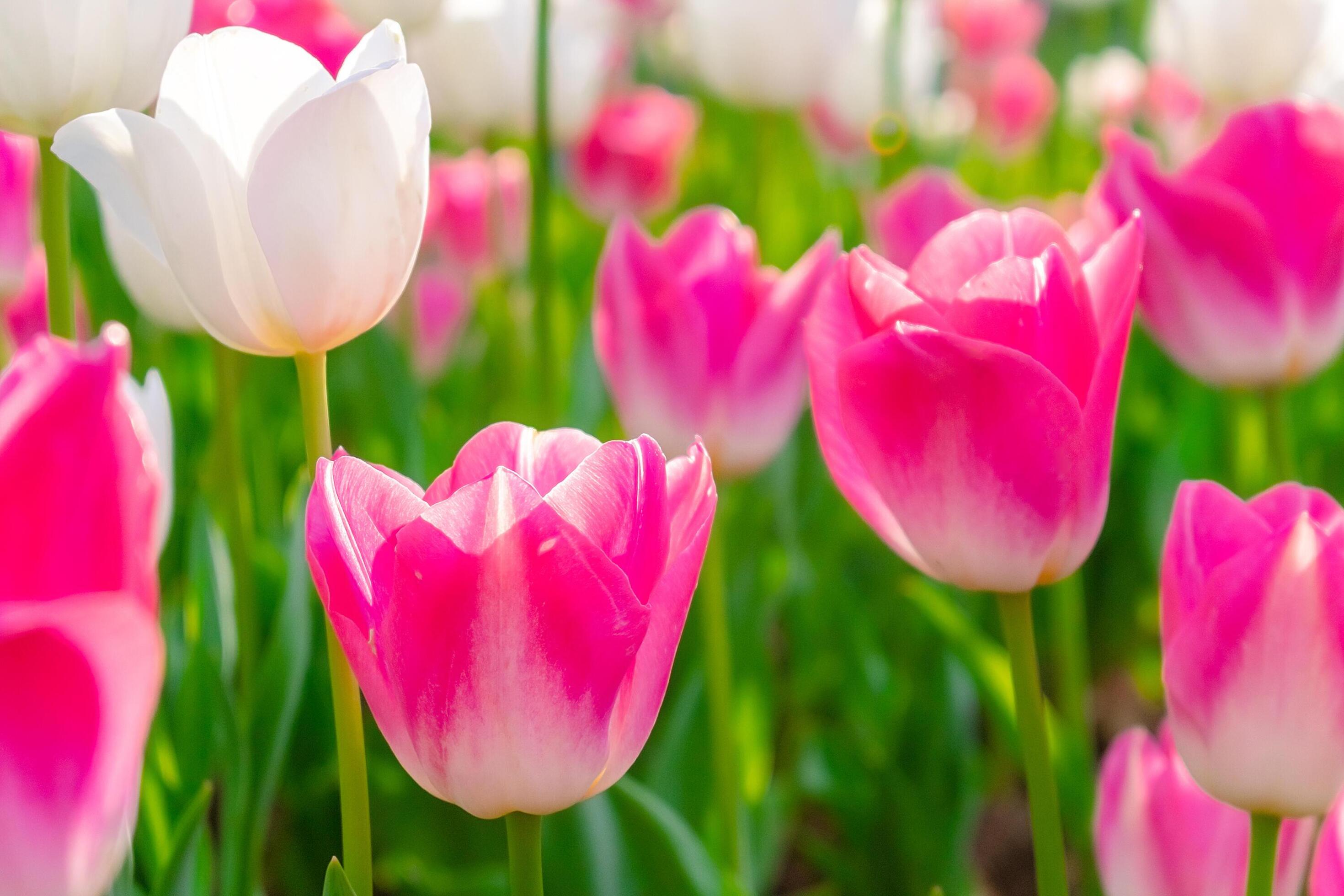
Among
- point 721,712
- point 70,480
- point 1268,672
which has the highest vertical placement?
point 70,480

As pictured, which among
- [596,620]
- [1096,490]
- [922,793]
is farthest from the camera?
[922,793]

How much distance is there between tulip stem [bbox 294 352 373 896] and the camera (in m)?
0.48

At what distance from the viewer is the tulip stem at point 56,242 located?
1.91 ft

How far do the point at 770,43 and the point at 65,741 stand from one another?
1.14 meters

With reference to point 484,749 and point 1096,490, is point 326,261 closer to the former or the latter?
point 484,749

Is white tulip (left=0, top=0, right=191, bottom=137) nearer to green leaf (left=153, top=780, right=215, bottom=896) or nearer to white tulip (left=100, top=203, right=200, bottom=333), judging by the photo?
white tulip (left=100, top=203, right=200, bottom=333)

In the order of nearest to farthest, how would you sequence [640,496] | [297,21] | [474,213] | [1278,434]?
[640,496] < [1278,434] < [297,21] < [474,213]

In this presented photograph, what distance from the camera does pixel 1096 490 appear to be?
503 mm

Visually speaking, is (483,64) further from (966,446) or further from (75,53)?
(966,446)

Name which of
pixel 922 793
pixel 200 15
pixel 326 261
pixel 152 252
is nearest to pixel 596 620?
pixel 326 261

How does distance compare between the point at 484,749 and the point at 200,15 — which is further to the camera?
the point at 200,15

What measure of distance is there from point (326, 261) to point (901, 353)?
0.21 m

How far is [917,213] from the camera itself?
1137mm

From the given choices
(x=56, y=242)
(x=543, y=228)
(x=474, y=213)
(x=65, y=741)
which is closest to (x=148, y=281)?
(x=56, y=242)
